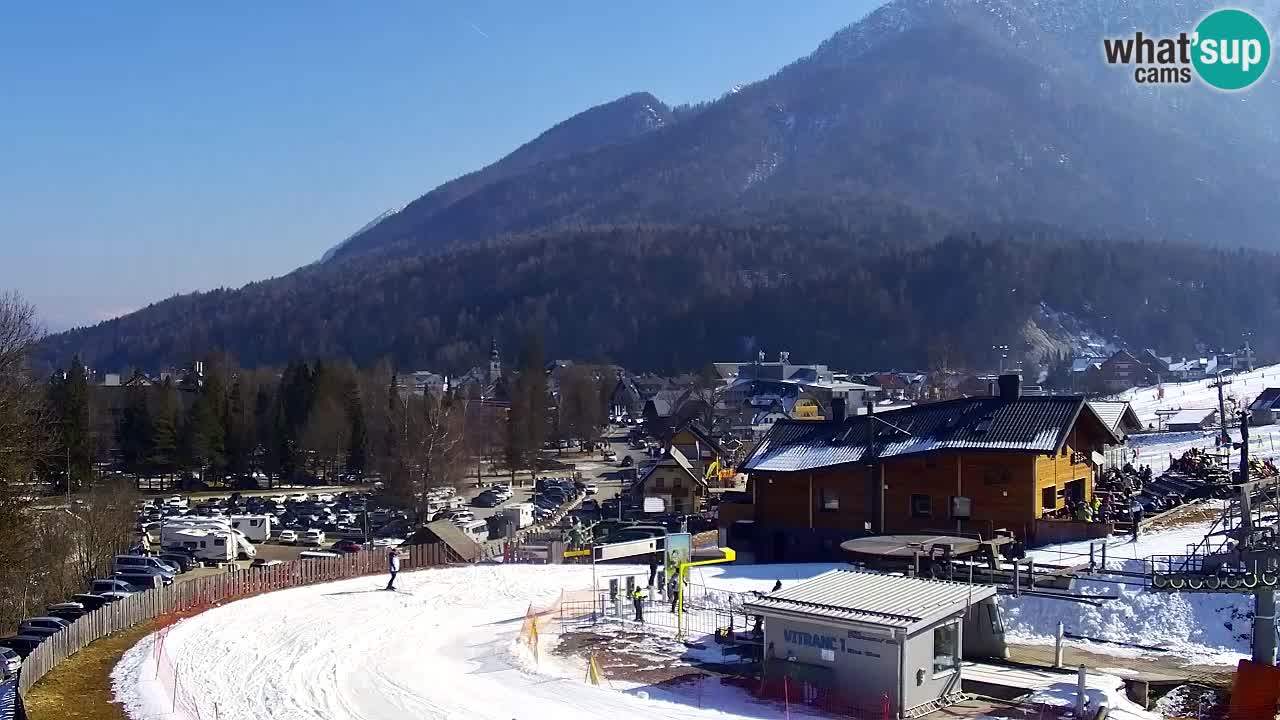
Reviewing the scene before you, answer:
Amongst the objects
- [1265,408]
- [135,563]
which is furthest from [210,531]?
[1265,408]

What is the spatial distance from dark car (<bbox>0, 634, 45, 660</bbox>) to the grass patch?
331 centimetres

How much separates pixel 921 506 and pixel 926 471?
1.24m

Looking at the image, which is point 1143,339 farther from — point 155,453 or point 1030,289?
point 155,453

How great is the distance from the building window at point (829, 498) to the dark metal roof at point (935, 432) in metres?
1.09

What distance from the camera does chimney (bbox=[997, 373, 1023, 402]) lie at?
37562mm

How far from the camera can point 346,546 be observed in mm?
51750

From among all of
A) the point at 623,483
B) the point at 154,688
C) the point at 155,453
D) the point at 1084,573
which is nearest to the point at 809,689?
the point at 1084,573

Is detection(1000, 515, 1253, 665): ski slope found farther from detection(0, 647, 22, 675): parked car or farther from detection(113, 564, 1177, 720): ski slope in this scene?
detection(0, 647, 22, 675): parked car

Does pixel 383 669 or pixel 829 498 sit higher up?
pixel 829 498

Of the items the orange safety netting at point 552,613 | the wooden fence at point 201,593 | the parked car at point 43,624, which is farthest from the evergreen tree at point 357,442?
the orange safety netting at point 552,613

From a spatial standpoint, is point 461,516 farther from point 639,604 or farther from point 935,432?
point 639,604

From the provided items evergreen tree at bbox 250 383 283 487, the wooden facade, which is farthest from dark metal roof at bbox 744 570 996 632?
evergreen tree at bbox 250 383 283 487

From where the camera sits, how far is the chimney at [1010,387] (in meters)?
37.6

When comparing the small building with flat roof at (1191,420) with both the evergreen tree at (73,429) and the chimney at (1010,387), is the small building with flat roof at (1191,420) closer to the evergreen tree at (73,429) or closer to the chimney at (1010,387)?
the chimney at (1010,387)
